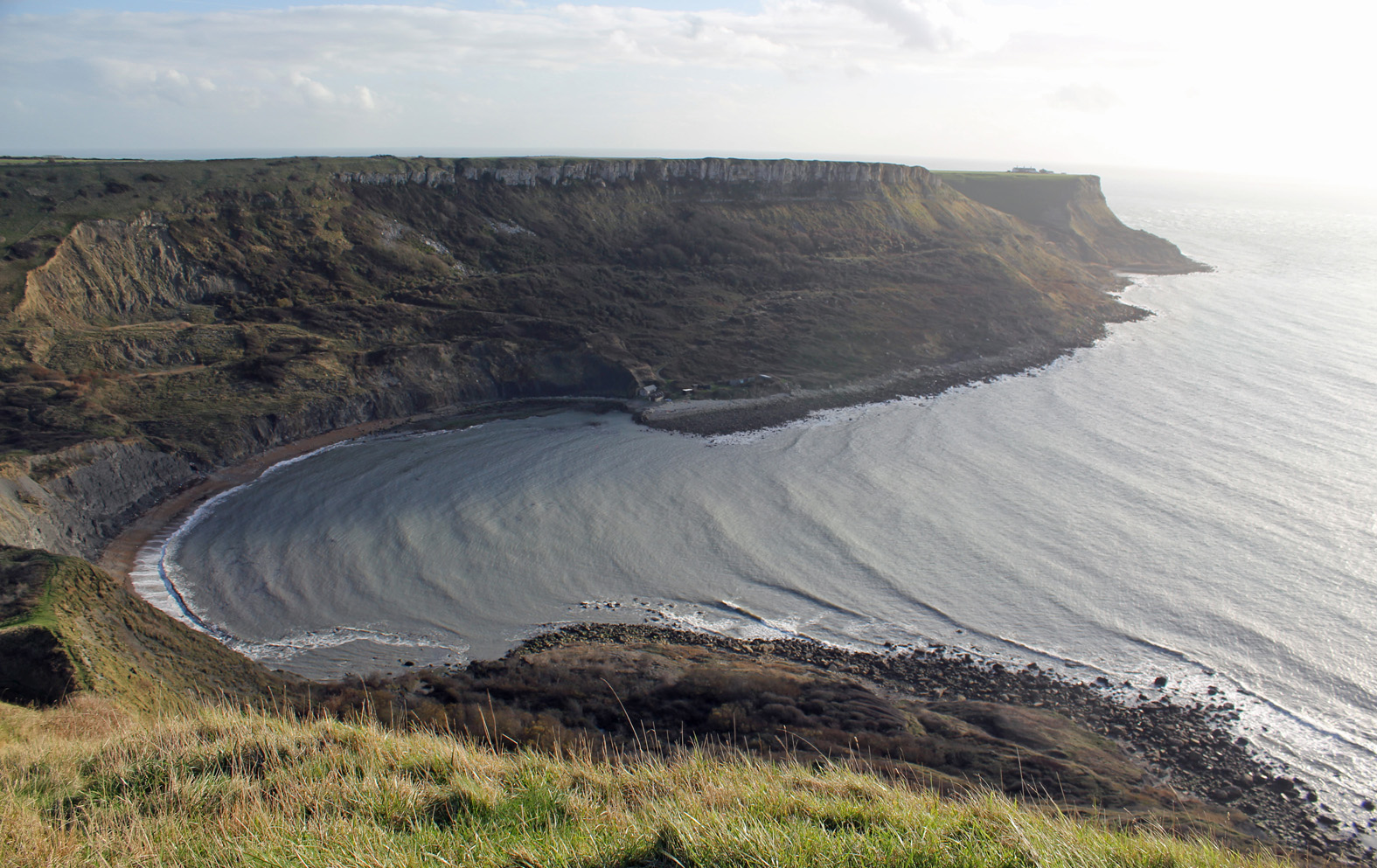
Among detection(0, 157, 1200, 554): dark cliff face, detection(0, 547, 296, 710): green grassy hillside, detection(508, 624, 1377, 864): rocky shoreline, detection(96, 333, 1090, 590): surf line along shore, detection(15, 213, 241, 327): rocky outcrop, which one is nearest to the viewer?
detection(0, 547, 296, 710): green grassy hillside

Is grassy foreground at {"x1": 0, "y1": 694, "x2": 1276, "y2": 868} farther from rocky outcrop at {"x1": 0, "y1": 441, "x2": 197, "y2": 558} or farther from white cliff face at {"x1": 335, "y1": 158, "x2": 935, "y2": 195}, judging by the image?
white cliff face at {"x1": 335, "y1": 158, "x2": 935, "y2": 195}

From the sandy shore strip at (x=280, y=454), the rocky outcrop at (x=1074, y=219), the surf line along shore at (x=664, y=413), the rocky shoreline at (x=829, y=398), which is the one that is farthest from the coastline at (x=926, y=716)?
the rocky outcrop at (x=1074, y=219)

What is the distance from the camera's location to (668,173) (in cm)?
7250

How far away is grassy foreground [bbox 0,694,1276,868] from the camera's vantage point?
20.1 ft

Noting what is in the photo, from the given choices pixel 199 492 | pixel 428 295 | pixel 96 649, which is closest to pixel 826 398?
pixel 428 295

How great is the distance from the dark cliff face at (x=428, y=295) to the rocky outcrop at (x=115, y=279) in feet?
0.37

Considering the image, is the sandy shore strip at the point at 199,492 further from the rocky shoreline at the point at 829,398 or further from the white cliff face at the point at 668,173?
the white cliff face at the point at 668,173

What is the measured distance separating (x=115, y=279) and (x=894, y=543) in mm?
43580

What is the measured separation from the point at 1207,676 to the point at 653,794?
21103 mm

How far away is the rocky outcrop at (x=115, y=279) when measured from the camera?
3971 cm

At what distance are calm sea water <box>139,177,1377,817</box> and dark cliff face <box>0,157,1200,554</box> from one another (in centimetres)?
479

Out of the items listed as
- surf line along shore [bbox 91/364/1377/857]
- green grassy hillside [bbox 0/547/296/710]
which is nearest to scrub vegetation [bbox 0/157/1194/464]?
surf line along shore [bbox 91/364/1377/857]

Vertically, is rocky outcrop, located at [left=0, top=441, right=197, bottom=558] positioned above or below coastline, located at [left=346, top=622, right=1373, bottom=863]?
above

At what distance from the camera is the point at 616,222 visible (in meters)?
66.2
